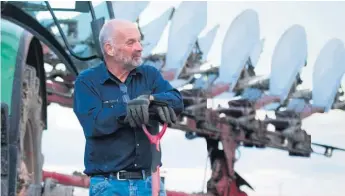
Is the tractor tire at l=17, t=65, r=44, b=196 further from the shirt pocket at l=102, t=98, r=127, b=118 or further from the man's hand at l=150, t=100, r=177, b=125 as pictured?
the man's hand at l=150, t=100, r=177, b=125

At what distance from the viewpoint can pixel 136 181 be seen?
7.98ft

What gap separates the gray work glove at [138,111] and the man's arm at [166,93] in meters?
0.08

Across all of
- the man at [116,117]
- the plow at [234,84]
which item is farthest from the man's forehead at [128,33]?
the plow at [234,84]

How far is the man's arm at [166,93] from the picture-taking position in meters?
2.38

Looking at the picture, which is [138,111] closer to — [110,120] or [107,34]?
[110,120]

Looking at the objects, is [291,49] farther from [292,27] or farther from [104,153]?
[104,153]

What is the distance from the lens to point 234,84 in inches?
841

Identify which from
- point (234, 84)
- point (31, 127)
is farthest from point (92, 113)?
point (234, 84)

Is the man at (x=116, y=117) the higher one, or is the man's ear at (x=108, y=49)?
the man's ear at (x=108, y=49)

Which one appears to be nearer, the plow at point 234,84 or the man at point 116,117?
the man at point 116,117

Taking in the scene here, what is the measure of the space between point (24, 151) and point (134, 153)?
5.86 metres

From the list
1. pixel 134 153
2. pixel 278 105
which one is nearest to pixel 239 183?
pixel 278 105

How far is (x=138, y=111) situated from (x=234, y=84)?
19.2 m

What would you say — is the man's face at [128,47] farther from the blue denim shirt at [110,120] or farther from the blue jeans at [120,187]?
the blue jeans at [120,187]
